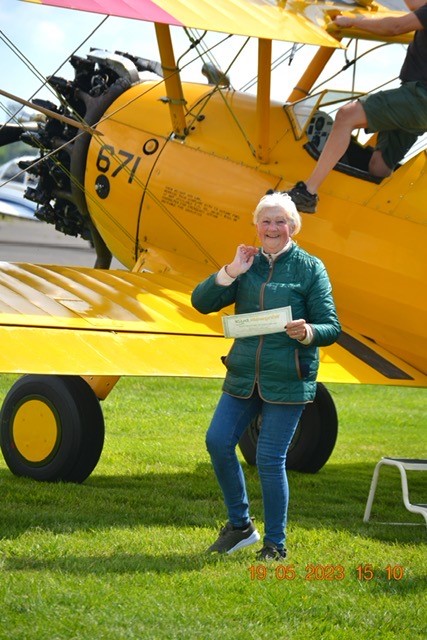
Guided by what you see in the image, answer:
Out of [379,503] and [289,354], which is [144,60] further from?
[289,354]

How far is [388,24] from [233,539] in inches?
123

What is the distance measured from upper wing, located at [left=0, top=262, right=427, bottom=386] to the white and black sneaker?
3.13 feet

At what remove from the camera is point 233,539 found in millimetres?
5188

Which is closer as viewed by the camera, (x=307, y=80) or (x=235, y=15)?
(x=235, y=15)

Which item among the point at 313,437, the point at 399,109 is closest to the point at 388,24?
the point at 399,109

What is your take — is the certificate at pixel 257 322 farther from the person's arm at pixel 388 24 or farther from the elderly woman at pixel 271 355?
the person's arm at pixel 388 24

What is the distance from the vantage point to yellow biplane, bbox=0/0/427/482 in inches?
242

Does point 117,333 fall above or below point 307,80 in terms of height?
below

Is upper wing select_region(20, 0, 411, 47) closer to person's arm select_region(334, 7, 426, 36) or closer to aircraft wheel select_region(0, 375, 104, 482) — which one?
person's arm select_region(334, 7, 426, 36)

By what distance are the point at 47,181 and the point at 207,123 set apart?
169cm

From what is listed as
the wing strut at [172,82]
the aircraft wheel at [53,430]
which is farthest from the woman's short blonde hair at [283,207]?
the wing strut at [172,82]

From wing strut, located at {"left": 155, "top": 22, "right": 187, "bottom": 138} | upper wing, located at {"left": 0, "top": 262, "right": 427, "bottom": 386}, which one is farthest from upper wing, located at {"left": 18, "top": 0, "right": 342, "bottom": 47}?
upper wing, located at {"left": 0, "top": 262, "right": 427, "bottom": 386}

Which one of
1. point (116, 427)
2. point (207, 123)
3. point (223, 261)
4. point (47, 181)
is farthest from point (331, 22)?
point (116, 427)

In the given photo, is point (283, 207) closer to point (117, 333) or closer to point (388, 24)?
point (117, 333)
